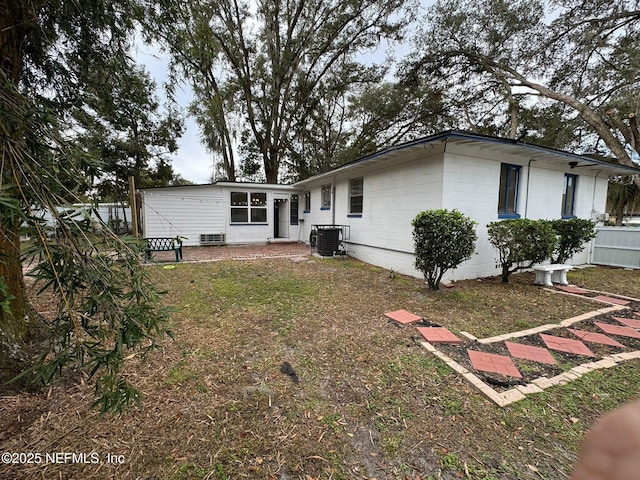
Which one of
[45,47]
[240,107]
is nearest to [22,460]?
[45,47]

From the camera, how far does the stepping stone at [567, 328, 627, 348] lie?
3.10 metres

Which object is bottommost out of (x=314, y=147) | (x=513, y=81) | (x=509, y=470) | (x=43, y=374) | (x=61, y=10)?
(x=509, y=470)

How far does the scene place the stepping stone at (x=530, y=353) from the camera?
9.07 feet

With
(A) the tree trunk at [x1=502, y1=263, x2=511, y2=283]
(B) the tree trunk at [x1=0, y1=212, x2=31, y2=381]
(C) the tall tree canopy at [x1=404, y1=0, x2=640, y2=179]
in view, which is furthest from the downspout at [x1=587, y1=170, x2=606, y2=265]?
(B) the tree trunk at [x1=0, y1=212, x2=31, y2=381]

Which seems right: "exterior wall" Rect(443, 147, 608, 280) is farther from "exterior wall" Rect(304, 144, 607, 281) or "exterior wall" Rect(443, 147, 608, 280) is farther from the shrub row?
the shrub row

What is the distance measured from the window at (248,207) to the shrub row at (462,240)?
841cm

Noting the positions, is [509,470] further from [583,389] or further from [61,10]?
[61,10]

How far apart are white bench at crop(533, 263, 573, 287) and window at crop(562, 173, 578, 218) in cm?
275

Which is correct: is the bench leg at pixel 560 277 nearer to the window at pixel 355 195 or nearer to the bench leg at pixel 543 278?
the bench leg at pixel 543 278

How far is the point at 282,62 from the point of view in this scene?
46.8 feet

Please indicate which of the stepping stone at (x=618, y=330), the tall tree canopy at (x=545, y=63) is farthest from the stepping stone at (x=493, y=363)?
the tall tree canopy at (x=545, y=63)

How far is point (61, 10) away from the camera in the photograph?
2123mm

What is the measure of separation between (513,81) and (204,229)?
14798 mm

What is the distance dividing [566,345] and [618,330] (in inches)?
43.1
